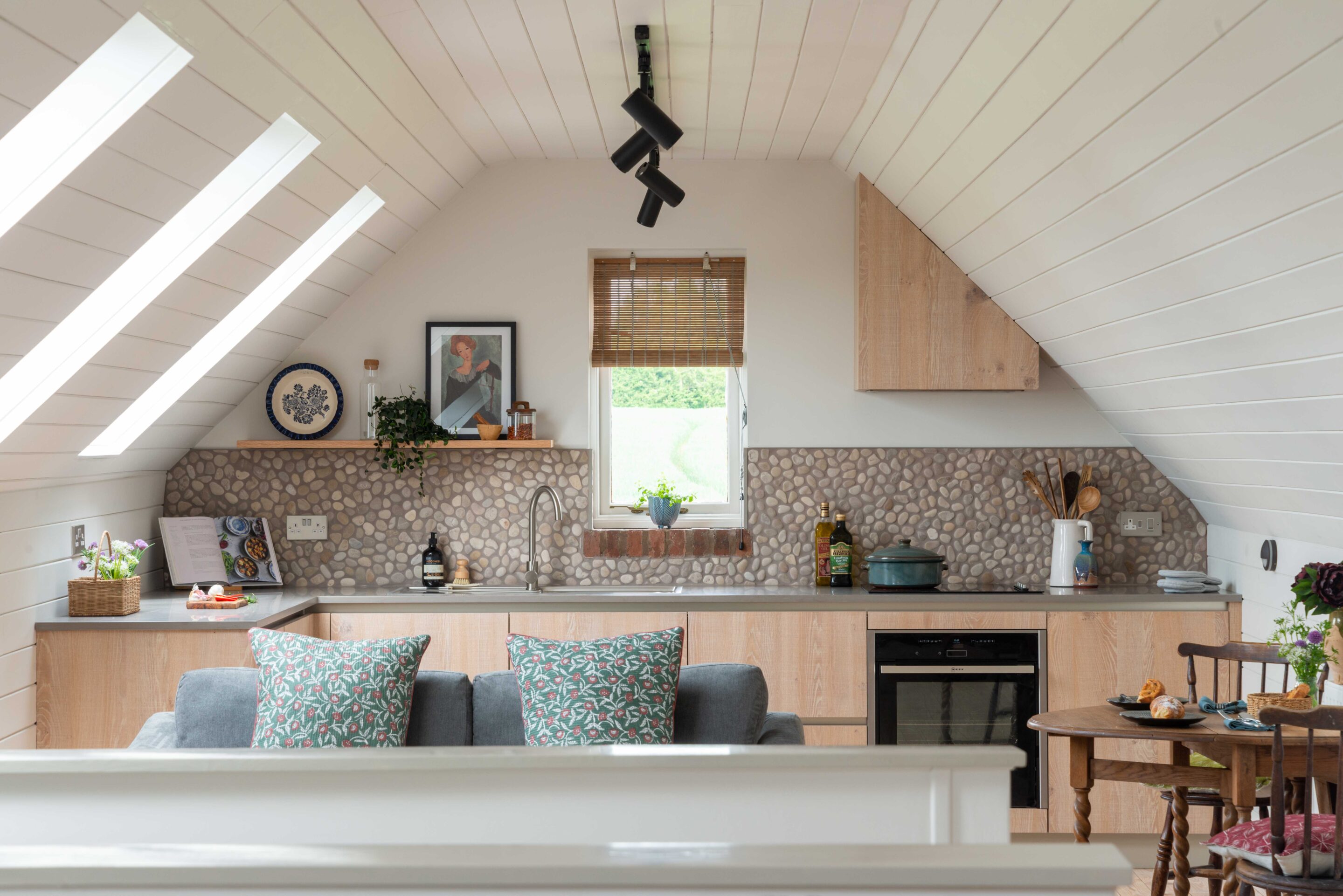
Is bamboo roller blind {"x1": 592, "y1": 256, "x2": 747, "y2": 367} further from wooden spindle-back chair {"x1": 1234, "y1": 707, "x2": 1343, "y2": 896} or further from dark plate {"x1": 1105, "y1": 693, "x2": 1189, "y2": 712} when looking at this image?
wooden spindle-back chair {"x1": 1234, "y1": 707, "x2": 1343, "y2": 896}

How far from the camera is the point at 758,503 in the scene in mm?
4715

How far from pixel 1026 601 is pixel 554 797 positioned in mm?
2729

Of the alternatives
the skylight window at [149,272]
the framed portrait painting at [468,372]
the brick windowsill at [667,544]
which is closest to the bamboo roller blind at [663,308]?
the framed portrait painting at [468,372]

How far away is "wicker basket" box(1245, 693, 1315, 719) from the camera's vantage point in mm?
2844

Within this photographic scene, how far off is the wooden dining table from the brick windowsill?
1811 mm

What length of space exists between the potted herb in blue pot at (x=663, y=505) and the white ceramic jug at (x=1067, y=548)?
164 cm

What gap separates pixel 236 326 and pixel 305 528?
3.26 ft

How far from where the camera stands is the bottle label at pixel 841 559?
4543mm

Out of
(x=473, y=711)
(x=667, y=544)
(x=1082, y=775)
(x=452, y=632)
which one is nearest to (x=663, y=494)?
Result: (x=667, y=544)

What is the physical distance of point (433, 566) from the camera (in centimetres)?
459

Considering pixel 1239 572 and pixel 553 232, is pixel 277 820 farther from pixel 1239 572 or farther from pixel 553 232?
→ pixel 1239 572

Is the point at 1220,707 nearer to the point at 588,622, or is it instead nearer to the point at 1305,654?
the point at 1305,654

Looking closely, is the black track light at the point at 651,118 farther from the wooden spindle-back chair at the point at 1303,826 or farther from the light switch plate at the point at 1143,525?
the light switch plate at the point at 1143,525

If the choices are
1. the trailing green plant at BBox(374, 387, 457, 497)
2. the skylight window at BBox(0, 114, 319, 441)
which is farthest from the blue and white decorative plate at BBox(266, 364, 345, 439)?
the skylight window at BBox(0, 114, 319, 441)
